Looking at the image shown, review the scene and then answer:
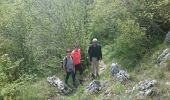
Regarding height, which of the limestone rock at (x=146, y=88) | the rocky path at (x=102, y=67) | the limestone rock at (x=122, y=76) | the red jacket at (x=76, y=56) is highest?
the red jacket at (x=76, y=56)

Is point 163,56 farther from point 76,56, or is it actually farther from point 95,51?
point 76,56

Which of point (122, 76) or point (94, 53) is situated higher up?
point (94, 53)

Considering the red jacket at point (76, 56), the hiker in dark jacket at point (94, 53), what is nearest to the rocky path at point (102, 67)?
the hiker in dark jacket at point (94, 53)

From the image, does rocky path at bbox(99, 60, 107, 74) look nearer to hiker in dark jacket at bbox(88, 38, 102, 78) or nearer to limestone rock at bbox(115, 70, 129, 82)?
hiker in dark jacket at bbox(88, 38, 102, 78)

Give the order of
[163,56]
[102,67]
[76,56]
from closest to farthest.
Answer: [163,56] → [76,56] → [102,67]

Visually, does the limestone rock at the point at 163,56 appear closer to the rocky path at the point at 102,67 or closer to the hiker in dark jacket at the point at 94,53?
the hiker in dark jacket at the point at 94,53

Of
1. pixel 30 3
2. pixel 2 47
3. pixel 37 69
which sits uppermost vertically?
pixel 30 3

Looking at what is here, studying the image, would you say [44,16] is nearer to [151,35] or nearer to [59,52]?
[59,52]

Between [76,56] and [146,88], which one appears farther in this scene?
[76,56]

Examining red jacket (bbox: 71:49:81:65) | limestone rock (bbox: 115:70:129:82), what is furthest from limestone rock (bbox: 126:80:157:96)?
red jacket (bbox: 71:49:81:65)

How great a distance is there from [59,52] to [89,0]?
28.5ft

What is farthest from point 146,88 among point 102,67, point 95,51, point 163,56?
point 102,67

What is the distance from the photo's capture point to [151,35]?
2089cm

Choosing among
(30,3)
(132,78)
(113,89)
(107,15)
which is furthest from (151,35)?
(30,3)
